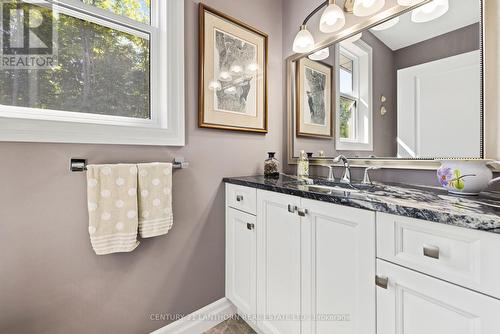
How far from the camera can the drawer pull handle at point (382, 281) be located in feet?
2.38

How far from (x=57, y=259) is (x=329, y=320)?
1177 millimetres

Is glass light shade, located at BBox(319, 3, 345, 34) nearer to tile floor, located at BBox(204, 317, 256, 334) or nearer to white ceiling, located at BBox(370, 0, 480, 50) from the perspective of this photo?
white ceiling, located at BBox(370, 0, 480, 50)

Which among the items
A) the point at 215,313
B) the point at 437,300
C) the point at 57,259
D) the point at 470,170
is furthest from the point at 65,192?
the point at 470,170

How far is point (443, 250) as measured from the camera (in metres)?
0.61

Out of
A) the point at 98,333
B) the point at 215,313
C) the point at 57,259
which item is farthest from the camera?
the point at 215,313

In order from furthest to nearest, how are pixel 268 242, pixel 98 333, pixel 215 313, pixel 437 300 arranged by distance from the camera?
pixel 215 313, pixel 268 242, pixel 98 333, pixel 437 300

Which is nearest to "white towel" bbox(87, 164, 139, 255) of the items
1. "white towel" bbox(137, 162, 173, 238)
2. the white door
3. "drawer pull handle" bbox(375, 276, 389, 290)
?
"white towel" bbox(137, 162, 173, 238)

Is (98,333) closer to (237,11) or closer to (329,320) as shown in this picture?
(329,320)

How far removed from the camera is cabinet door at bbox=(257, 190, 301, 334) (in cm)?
105

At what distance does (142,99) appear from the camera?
1.27 meters

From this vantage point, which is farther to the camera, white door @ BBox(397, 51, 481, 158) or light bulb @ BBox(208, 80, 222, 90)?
light bulb @ BBox(208, 80, 222, 90)

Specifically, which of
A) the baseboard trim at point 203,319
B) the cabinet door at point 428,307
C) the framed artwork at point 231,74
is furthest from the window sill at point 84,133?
the cabinet door at point 428,307

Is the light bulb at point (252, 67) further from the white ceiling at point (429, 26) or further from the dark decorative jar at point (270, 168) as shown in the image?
the white ceiling at point (429, 26)

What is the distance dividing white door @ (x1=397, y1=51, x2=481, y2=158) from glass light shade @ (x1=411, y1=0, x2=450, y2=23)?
8.3 inches
